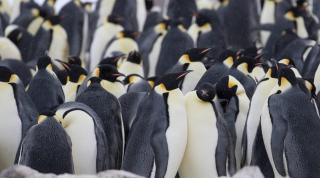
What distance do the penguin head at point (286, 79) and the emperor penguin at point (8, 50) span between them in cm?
433

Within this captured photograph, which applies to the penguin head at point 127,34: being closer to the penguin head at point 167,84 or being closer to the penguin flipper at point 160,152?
the penguin head at point 167,84

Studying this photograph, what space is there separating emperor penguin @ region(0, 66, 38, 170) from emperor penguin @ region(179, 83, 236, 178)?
1211 mm

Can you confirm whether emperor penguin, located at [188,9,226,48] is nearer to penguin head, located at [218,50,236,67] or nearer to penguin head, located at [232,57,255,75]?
penguin head, located at [218,50,236,67]

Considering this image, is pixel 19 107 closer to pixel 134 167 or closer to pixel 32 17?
pixel 134 167

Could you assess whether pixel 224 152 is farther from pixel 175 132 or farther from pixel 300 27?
pixel 300 27

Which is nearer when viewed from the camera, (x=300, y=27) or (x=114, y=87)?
(x=114, y=87)

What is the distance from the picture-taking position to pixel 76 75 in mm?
7898

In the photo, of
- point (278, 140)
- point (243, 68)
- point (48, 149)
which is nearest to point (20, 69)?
point (243, 68)

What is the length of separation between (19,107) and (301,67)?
11.5ft

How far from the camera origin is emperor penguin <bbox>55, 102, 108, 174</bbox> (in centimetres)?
611

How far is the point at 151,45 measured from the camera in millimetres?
10828

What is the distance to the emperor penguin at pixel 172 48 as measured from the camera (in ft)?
32.5

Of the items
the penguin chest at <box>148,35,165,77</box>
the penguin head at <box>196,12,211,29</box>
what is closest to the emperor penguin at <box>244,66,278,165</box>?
the penguin chest at <box>148,35,165,77</box>

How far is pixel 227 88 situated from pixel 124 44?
3945 mm
